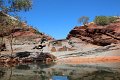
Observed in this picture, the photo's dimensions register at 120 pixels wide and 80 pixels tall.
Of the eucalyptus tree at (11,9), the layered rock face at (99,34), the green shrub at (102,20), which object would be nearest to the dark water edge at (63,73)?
the eucalyptus tree at (11,9)

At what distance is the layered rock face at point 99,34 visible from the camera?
265 ft

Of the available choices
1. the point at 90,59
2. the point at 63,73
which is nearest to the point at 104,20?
the point at 90,59

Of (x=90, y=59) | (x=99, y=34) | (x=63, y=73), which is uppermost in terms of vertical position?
(x=99, y=34)

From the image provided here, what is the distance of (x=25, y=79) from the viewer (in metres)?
30.6

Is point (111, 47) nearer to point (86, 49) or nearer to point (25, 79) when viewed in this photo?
point (86, 49)

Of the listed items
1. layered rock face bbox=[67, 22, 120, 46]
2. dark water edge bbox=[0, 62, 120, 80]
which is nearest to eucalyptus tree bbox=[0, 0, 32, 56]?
dark water edge bbox=[0, 62, 120, 80]

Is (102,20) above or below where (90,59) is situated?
above

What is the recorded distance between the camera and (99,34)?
3354 inches

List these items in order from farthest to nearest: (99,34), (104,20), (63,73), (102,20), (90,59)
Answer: (102,20)
(104,20)
(99,34)
(90,59)
(63,73)

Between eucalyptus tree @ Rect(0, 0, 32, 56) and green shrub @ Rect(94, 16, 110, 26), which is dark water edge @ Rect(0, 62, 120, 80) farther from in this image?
green shrub @ Rect(94, 16, 110, 26)

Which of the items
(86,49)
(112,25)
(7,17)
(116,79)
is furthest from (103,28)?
(116,79)

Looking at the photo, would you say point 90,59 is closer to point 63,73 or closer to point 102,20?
point 102,20

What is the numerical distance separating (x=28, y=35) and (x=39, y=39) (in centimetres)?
618

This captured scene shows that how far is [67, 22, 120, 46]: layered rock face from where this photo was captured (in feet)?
265
